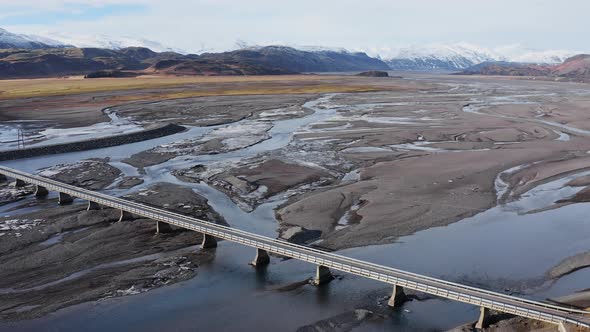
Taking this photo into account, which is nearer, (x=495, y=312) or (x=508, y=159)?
(x=495, y=312)

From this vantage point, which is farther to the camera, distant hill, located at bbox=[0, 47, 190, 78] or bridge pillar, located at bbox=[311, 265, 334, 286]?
distant hill, located at bbox=[0, 47, 190, 78]

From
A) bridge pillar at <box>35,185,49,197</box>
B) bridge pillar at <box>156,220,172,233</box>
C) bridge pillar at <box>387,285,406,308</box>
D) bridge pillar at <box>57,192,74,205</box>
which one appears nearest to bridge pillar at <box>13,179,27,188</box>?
bridge pillar at <box>35,185,49,197</box>

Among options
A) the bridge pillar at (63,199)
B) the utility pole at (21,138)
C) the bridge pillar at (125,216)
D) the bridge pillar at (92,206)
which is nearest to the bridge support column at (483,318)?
the bridge pillar at (125,216)

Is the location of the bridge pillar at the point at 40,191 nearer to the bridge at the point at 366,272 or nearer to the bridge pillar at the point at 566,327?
the bridge at the point at 366,272

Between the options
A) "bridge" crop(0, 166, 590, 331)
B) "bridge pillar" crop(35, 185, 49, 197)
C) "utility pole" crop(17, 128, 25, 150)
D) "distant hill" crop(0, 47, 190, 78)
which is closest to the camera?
"bridge" crop(0, 166, 590, 331)

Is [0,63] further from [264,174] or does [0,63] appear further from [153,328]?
[153,328]

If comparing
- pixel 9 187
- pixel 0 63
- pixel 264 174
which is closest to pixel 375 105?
pixel 264 174

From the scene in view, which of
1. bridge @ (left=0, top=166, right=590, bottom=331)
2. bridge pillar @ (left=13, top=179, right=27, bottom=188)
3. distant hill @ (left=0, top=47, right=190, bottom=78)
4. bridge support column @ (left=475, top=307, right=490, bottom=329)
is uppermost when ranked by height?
distant hill @ (left=0, top=47, right=190, bottom=78)

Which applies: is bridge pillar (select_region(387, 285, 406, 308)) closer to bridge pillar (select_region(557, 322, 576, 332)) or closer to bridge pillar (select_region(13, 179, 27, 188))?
bridge pillar (select_region(557, 322, 576, 332))
